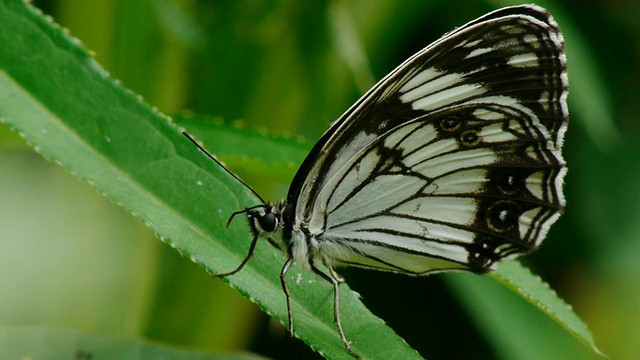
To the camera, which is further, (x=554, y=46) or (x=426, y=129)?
(x=426, y=129)

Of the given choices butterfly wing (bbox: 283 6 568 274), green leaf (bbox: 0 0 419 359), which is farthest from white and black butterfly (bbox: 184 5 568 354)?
green leaf (bbox: 0 0 419 359)

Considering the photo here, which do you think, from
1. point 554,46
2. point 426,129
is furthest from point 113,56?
point 554,46

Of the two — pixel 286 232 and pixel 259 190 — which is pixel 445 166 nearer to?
pixel 286 232

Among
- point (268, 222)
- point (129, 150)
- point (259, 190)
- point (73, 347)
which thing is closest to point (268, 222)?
point (268, 222)

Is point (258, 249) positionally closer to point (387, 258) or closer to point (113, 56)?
point (387, 258)

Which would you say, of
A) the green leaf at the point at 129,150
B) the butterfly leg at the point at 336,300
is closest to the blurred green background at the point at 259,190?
the green leaf at the point at 129,150

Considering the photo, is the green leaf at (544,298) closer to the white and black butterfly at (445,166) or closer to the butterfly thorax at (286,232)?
the white and black butterfly at (445,166)

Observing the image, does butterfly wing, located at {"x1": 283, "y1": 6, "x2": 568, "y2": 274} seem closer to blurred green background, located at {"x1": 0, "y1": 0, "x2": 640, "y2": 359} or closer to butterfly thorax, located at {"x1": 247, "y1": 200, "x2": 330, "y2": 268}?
butterfly thorax, located at {"x1": 247, "y1": 200, "x2": 330, "y2": 268}
